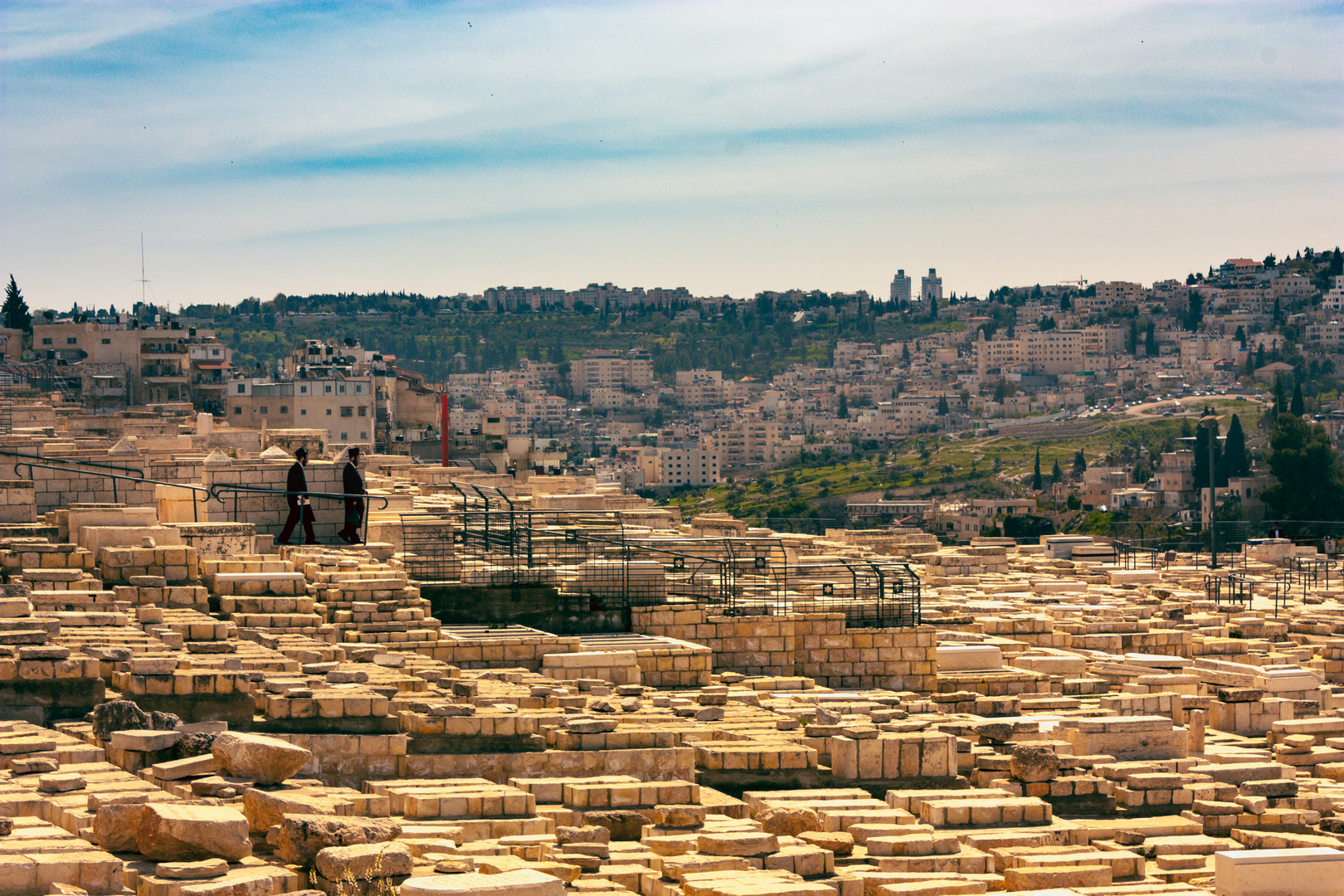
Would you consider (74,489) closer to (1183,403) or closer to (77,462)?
(77,462)

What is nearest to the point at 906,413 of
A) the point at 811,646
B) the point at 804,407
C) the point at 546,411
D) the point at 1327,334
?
the point at 804,407

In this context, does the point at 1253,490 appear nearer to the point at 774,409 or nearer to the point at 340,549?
the point at 340,549

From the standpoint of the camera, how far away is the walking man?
59.5 ft

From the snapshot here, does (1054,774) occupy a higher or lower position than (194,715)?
lower

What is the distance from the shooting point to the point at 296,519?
17.8 m

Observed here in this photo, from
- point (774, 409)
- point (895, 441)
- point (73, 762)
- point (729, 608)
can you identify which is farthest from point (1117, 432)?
point (73, 762)

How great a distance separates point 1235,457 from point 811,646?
244 feet

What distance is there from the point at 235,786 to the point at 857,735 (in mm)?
5532

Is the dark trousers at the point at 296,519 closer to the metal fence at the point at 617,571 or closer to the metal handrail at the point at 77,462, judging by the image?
the metal fence at the point at 617,571

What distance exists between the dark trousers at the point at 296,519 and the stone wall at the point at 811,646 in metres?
3.72

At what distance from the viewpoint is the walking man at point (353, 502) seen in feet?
59.5

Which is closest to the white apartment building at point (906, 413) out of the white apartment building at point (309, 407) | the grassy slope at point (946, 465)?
the grassy slope at point (946, 465)

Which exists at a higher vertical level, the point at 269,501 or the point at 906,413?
the point at 906,413

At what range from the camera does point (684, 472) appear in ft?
488
